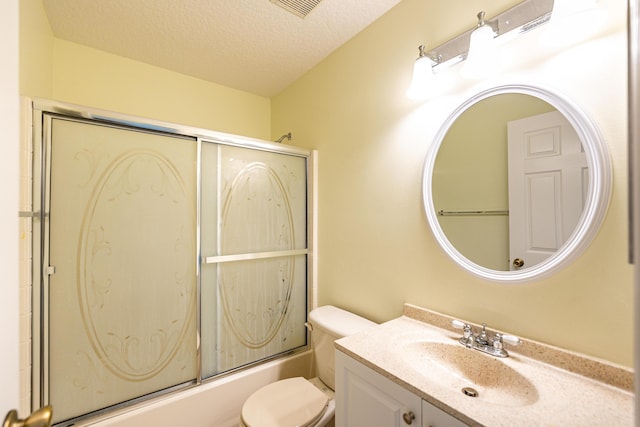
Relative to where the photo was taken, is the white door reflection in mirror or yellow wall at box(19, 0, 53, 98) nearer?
the white door reflection in mirror

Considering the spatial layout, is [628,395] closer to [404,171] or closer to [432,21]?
[404,171]

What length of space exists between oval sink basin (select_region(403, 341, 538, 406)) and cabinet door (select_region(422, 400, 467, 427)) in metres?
0.11

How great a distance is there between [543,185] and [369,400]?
3.23 feet

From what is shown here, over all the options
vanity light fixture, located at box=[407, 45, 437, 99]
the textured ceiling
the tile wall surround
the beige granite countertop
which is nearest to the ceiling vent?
the textured ceiling

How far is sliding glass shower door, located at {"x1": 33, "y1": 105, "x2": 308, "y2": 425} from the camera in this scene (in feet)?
4.01

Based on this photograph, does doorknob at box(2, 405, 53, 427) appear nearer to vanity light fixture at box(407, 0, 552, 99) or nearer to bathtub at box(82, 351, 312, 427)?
bathtub at box(82, 351, 312, 427)

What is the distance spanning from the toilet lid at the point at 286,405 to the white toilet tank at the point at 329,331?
113mm

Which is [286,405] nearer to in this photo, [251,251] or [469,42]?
[251,251]

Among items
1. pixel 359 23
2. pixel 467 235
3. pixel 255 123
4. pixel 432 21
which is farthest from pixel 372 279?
pixel 255 123

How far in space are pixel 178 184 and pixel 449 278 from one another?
1.46 meters

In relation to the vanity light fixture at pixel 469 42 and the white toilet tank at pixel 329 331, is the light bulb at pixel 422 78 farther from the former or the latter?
the white toilet tank at pixel 329 331

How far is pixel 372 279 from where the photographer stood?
156cm

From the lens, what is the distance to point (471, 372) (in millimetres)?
1018

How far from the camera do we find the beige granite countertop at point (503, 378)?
703 mm
